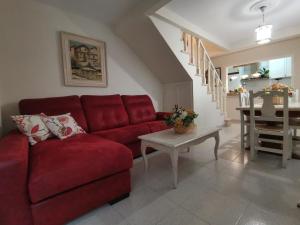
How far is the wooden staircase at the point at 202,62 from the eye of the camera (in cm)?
362

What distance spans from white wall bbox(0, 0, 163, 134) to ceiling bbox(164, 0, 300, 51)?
5.17ft

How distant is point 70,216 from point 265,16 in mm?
4450

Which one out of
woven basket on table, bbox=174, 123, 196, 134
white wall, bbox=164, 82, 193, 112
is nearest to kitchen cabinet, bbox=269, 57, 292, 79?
white wall, bbox=164, 82, 193, 112

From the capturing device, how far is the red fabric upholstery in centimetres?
111

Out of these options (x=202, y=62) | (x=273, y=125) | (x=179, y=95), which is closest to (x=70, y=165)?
(x=273, y=125)

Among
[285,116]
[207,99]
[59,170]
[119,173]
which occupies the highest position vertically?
[207,99]

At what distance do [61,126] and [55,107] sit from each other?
1.52 feet

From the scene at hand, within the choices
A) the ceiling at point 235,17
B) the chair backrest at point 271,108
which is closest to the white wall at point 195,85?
the ceiling at point 235,17

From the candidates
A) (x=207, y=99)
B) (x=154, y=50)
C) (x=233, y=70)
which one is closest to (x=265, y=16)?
(x=207, y=99)

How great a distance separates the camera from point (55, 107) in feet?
7.41

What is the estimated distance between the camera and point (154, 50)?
10.8 feet

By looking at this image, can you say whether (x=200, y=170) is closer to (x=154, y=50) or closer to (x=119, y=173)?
(x=119, y=173)

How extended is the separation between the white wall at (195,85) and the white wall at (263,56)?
1166 mm

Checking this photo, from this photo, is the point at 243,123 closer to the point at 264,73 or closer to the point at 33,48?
the point at 33,48
